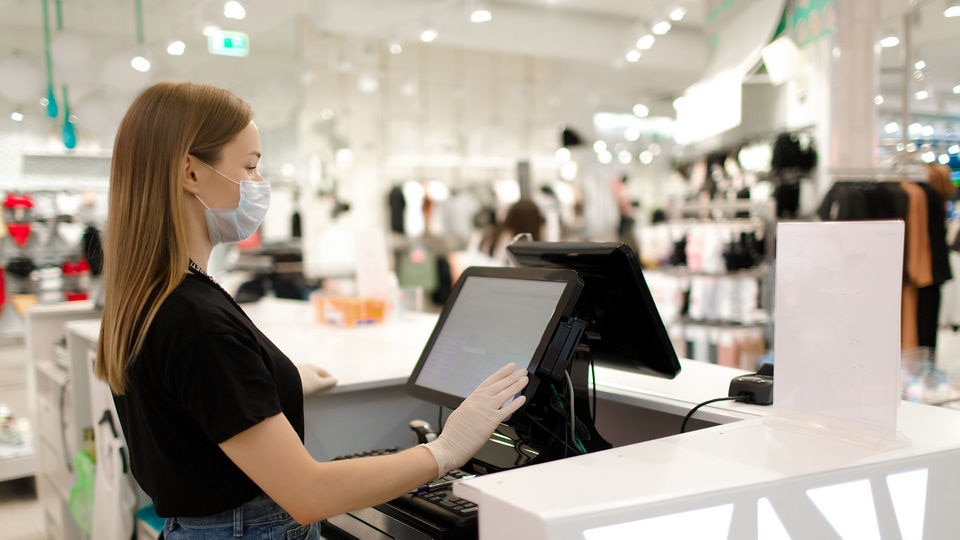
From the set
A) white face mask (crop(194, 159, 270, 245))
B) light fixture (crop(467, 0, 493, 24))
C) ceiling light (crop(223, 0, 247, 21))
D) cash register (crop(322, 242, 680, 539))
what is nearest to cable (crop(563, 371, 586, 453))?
cash register (crop(322, 242, 680, 539))

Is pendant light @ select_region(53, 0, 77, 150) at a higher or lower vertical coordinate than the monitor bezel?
higher

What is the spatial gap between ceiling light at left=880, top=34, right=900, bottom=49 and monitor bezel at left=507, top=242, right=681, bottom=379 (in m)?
3.82

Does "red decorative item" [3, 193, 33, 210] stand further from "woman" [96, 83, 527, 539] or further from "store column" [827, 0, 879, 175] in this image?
"store column" [827, 0, 879, 175]

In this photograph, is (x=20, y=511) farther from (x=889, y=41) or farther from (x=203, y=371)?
(x=889, y=41)

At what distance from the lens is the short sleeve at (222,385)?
129 centimetres

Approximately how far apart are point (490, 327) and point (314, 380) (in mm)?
614

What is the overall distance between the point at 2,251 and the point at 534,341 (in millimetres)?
5207

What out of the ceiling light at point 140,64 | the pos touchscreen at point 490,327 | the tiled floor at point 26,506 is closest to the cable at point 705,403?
the pos touchscreen at point 490,327

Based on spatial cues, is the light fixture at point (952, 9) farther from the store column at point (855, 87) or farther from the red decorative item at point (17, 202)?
the red decorative item at point (17, 202)

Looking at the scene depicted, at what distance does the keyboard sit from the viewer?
1.56 metres

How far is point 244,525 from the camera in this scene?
4.90 ft

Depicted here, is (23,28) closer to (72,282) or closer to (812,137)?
(72,282)

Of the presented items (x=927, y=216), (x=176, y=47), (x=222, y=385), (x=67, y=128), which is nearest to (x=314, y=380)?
(x=222, y=385)

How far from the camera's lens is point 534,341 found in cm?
161
